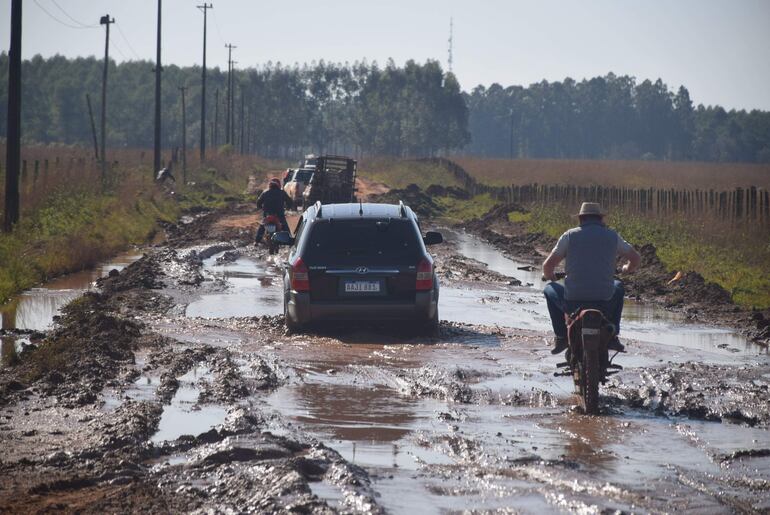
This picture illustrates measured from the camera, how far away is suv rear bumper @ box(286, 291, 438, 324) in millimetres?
14383

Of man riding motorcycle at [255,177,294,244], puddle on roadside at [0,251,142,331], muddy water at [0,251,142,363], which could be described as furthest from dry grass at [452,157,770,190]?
muddy water at [0,251,142,363]

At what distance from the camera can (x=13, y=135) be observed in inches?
1033

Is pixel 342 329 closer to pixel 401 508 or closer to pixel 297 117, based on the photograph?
pixel 401 508

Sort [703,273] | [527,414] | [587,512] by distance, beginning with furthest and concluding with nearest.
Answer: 1. [703,273]
2. [527,414]
3. [587,512]

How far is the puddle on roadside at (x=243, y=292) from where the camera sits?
57.2ft

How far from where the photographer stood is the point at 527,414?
1003 centimetres

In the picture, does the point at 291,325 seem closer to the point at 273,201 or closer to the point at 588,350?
the point at 588,350

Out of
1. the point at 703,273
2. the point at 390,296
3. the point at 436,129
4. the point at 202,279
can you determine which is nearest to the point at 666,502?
the point at 390,296

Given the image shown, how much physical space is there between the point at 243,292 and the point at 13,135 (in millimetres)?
8825

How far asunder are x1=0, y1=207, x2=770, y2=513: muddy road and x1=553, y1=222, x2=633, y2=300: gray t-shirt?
37.4 inches

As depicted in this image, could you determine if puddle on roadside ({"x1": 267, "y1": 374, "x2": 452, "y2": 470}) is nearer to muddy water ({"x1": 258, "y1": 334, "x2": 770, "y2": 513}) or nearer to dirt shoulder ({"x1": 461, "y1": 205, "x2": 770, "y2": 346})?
muddy water ({"x1": 258, "y1": 334, "x2": 770, "y2": 513})

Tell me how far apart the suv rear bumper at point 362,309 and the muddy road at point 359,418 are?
0.31 m

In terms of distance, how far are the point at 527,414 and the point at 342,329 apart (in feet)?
18.2

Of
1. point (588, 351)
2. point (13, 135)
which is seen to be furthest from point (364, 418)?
point (13, 135)
